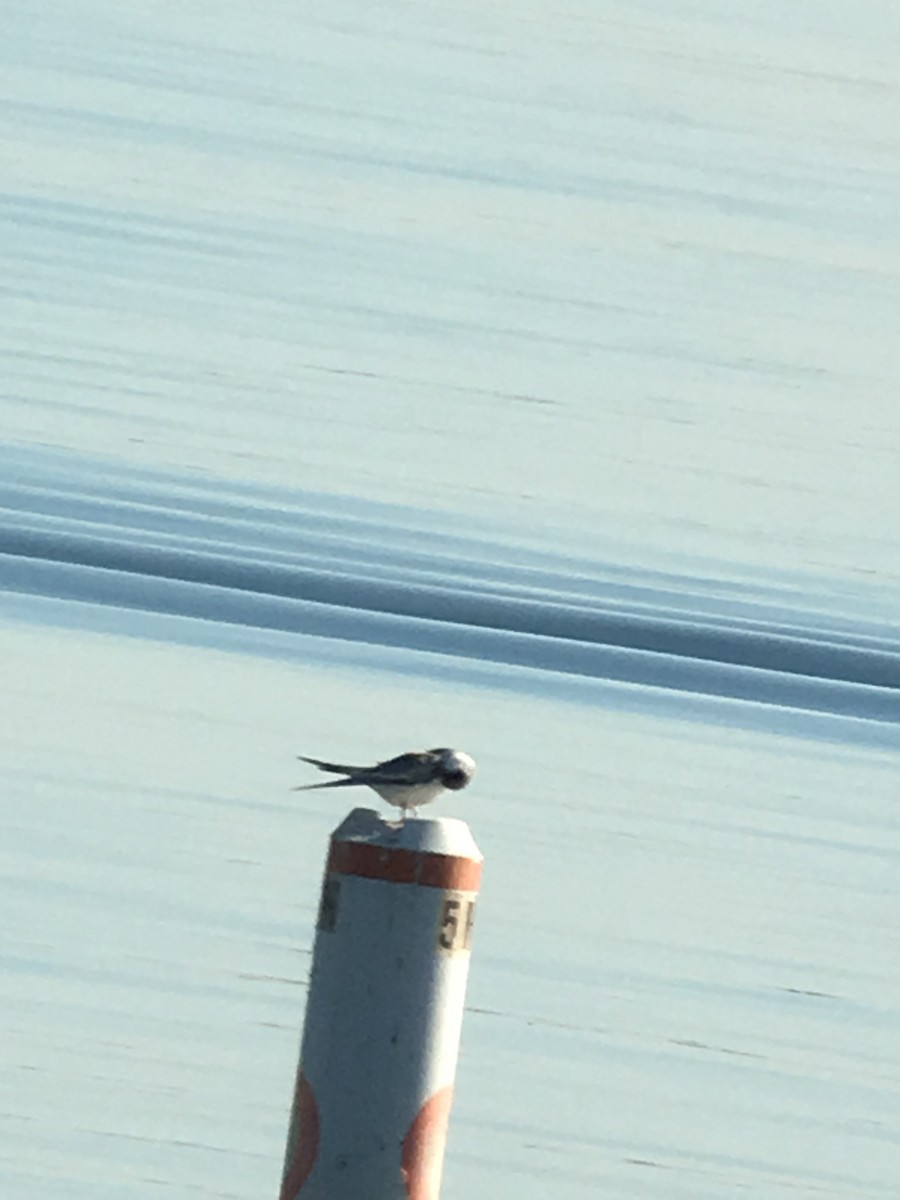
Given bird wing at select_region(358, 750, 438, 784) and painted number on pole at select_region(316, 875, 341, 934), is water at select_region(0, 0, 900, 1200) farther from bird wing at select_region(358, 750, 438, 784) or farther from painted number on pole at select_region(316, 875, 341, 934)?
painted number on pole at select_region(316, 875, 341, 934)

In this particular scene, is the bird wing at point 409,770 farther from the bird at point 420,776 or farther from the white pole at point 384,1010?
the white pole at point 384,1010

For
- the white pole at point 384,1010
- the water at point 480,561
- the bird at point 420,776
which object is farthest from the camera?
the water at point 480,561

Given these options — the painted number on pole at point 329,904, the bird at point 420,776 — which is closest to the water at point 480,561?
the bird at point 420,776

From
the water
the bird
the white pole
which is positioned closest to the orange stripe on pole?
the white pole

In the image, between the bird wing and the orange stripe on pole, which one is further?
the bird wing

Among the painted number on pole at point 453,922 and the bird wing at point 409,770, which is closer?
the painted number on pole at point 453,922

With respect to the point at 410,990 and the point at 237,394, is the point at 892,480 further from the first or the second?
the point at 410,990

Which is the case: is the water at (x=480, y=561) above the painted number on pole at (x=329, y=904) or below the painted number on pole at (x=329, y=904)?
above
